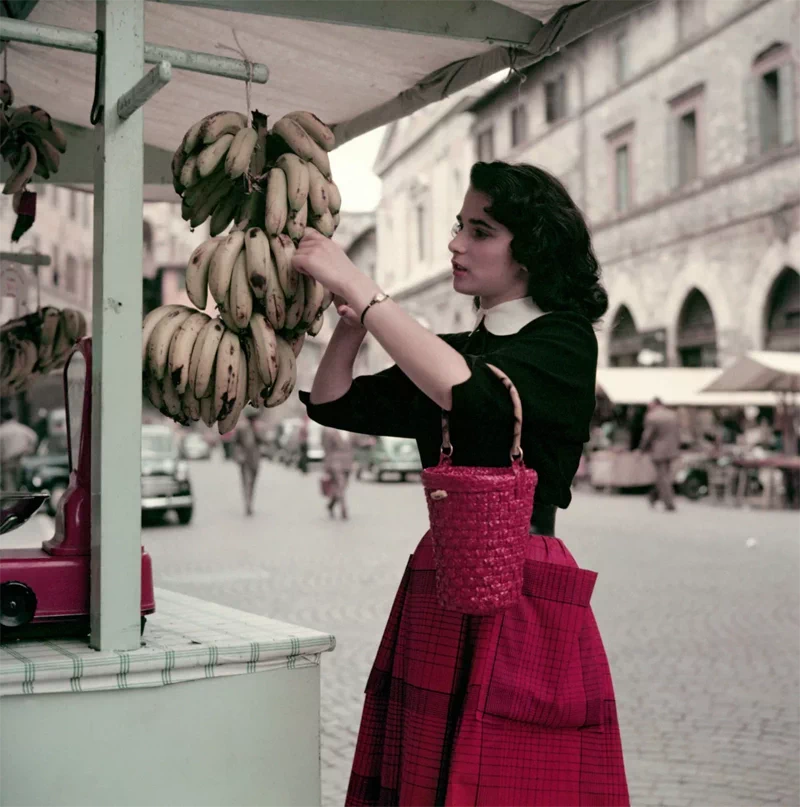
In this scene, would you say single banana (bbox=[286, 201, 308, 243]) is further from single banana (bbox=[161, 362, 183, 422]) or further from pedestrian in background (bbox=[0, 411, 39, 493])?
pedestrian in background (bbox=[0, 411, 39, 493])

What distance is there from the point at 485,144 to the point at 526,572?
3361 cm

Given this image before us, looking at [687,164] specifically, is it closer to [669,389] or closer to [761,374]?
[669,389]

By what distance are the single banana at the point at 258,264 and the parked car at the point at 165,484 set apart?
13.9m

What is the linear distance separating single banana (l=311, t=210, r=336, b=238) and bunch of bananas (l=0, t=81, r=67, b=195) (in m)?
1.49

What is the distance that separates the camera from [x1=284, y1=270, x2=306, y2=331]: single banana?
7.93 feet

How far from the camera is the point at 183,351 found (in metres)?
2.45

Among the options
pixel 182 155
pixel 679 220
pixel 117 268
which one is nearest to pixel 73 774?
pixel 117 268

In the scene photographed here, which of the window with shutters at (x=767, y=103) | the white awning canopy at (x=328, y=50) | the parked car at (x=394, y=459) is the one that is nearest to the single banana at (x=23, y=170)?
the white awning canopy at (x=328, y=50)

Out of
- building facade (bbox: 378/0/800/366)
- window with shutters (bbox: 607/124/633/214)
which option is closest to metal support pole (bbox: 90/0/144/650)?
building facade (bbox: 378/0/800/366)

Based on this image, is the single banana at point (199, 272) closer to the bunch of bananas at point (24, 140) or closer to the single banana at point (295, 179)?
the single banana at point (295, 179)

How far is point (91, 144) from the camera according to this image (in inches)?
191

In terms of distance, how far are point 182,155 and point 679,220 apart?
22611 millimetres

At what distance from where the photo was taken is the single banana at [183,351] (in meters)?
2.45

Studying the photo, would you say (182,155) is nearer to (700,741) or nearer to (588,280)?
(588,280)
